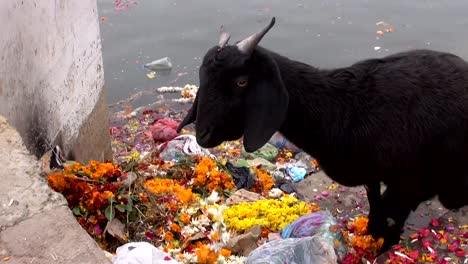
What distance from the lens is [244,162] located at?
6141 millimetres

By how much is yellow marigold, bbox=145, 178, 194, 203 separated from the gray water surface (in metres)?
3.30

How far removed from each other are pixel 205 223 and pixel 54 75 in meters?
1.60

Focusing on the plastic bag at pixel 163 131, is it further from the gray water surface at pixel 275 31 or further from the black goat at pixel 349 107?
the black goat at pixel 349 107

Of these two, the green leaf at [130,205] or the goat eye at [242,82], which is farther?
the green leaf at [130,205]

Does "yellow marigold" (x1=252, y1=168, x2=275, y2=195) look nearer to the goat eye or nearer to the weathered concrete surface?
the goat eye

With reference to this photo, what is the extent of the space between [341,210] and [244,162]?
3.46ft

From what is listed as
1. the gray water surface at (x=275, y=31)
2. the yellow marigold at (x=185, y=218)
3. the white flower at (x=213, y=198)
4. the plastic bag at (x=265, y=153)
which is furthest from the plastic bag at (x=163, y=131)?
the yellow marigold at (x=185, y=218)

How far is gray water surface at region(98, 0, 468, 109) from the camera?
27.4 ft

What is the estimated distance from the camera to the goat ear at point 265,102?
3672mm

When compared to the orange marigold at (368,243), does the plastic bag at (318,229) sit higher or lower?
higher

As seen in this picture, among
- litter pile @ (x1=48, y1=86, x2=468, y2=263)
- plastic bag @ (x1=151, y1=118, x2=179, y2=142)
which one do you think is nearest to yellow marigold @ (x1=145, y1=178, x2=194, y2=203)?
litter pile @ (x1=48, y1=86, x2=468, y2=263)

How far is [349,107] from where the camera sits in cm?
389

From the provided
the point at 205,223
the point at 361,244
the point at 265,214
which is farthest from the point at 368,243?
the point at 205,223

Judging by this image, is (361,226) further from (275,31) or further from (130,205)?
(275,31)
